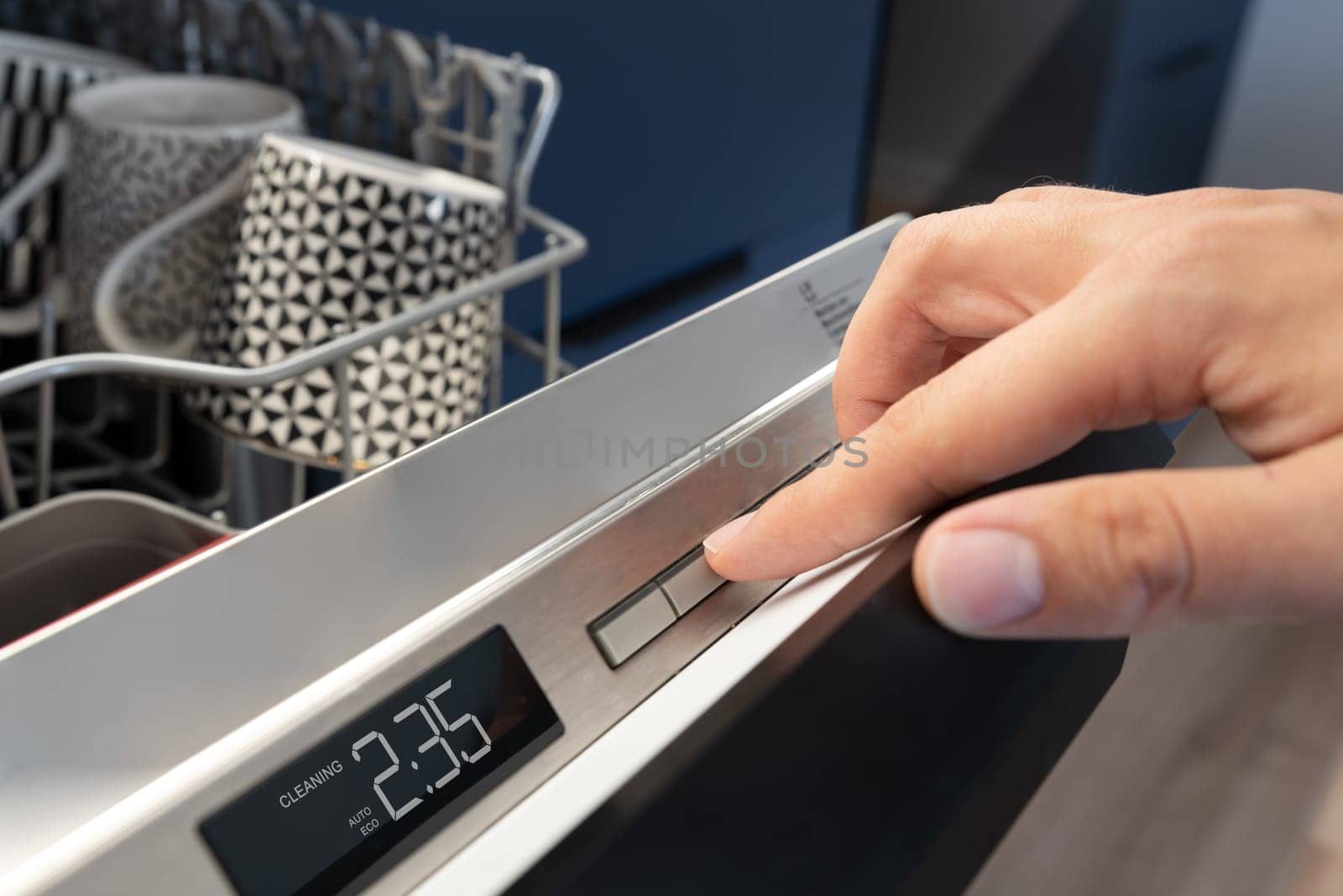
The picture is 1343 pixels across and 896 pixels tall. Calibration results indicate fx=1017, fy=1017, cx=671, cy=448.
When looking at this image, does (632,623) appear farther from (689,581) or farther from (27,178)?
(27,178)

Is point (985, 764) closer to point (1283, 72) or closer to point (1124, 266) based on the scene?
point (1124, 266)

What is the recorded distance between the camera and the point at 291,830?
0.18 meters

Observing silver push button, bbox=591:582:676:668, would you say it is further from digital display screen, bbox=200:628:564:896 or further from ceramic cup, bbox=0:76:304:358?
ceramic cup, bbox=0:76:304:358

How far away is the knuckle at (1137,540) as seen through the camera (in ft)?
0.62

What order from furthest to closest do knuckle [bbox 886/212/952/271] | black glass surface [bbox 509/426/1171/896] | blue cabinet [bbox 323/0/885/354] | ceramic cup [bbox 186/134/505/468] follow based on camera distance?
blue cabinet [bbox 323/0/885/354]
ceramic cup [bbox 186/134/505/468]
knuckle [bbox 886/212/952/271]
black glass surface [bbox 509/426/1171/896]

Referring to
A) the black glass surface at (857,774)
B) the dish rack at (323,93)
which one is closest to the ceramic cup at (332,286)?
the dish rack at (323,93)

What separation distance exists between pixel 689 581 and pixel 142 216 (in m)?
0.33

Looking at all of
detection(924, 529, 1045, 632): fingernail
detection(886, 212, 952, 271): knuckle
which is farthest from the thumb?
detection(886, 212, 952, 271): knuckle

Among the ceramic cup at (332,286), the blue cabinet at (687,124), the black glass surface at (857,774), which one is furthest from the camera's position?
the blue cabinet at (687,124)

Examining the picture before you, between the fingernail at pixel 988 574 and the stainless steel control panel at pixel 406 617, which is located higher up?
the fingernail at pixel 988 574

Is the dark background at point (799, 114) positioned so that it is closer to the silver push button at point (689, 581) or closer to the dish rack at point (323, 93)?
the dish rack at point (323, 93)

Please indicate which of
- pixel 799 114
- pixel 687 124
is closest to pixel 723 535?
pixel 687 124

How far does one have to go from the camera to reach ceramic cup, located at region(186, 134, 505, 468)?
40 cm

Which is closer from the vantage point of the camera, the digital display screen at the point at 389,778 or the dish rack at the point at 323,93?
the digital display screen at the point at 389,778
